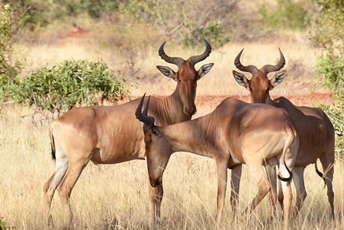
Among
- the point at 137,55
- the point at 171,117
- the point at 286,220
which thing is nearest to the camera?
the point at 286,220

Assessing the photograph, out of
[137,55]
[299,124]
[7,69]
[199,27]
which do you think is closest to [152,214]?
[299,124]

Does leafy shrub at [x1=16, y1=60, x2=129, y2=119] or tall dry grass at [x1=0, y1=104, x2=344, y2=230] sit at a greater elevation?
leafy shrub at [x1=16, y1=60, x2=129, y2=119]

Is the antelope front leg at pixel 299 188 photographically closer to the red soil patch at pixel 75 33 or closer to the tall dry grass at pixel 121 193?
the tall dry grass at pixel 121 193

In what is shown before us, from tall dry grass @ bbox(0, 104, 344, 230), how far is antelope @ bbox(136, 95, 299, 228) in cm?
31

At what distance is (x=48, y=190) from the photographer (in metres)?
7.41

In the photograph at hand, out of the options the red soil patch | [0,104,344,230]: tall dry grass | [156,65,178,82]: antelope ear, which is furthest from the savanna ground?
the red soil patch

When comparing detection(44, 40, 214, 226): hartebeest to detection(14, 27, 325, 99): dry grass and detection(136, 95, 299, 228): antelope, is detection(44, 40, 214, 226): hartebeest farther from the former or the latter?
detection(14, 27, 325, 99): dry grass

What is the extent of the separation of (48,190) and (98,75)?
A: 3.93 m

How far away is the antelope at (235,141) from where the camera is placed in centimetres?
609

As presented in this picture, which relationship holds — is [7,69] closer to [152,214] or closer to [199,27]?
[152,214]

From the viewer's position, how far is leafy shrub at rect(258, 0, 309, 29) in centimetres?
3609

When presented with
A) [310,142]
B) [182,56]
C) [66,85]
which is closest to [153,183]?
[310,142]

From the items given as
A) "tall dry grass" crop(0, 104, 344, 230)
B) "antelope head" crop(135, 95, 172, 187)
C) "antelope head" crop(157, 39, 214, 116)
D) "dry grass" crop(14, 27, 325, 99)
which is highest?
"dry grass" crop(14, 27, 325, 99)

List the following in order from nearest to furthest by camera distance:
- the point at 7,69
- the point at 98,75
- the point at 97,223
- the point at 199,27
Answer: the point at 97,223 < the point at 98,75 < the point at 7,69 < the point at 199,27
